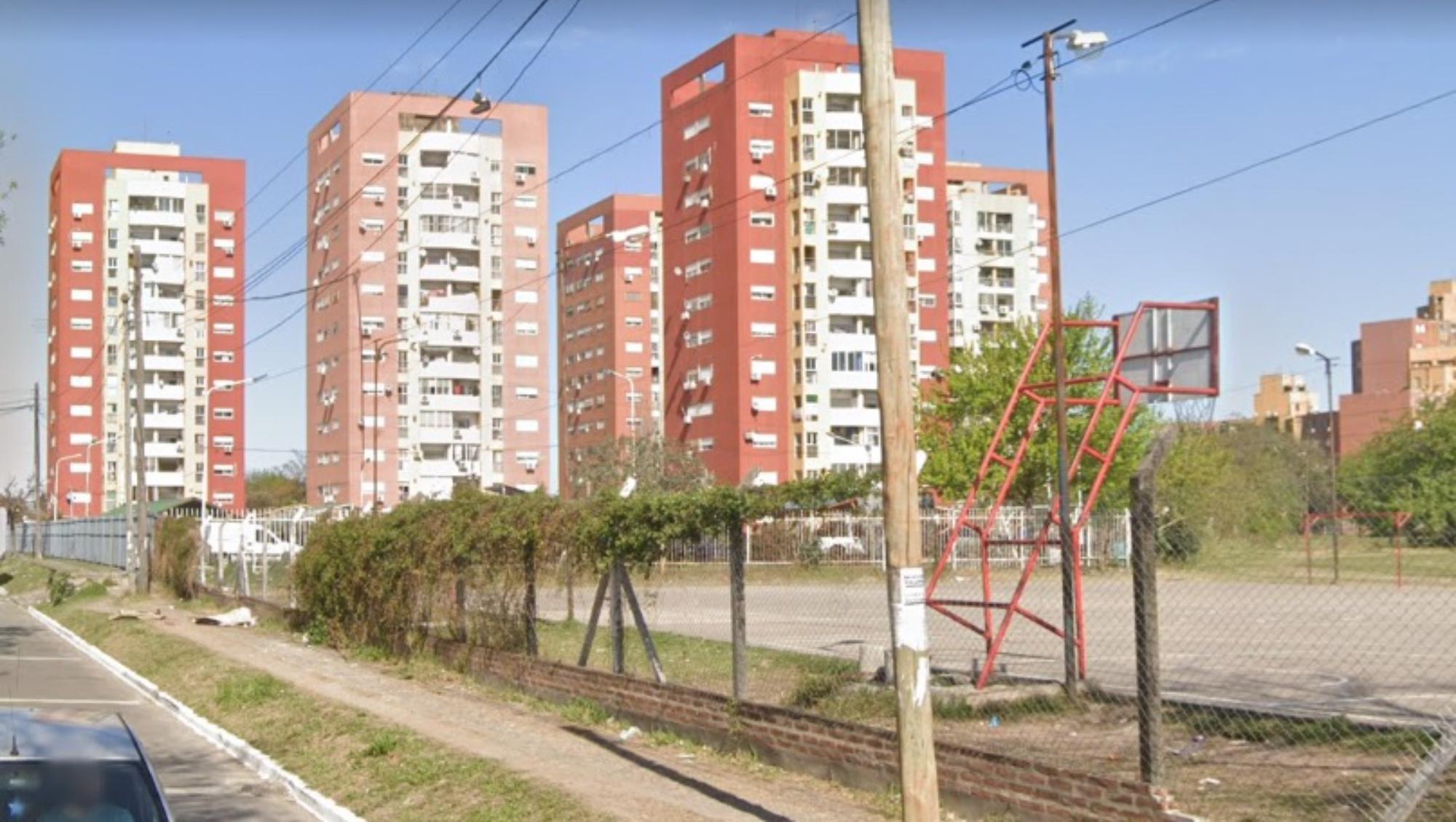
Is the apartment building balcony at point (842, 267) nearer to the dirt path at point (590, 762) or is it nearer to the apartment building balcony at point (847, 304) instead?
the apartment building balcony at point (847, 304)

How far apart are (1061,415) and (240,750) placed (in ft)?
28.3

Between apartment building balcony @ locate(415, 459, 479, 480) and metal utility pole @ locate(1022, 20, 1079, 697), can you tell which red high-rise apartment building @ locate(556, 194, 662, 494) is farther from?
metal utility pole @ locate(1022, 20, 1079, 697)

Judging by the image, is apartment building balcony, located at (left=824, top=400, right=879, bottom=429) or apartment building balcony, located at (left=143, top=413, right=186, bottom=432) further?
apartment building balcony, located at (left=143, top=413, right=186, bottom=432)

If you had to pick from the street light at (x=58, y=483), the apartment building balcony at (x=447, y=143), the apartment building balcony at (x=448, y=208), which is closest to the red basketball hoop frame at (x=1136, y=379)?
the apartment building balcony at (x=447, y=143)

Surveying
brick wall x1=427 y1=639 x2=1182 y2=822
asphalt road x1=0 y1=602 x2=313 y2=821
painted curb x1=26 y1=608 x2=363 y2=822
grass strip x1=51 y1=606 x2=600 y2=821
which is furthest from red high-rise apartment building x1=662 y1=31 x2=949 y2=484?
brick wall x1=427 y1=639 x2=1182 y2=822

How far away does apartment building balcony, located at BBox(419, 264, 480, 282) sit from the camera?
99688 mm

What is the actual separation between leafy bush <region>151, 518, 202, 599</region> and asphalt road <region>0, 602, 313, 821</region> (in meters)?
6.62

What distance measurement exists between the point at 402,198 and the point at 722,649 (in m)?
83.4

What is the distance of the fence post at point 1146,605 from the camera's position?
891cm

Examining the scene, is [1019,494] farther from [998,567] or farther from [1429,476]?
[1429,476]

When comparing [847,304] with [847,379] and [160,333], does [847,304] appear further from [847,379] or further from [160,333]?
[160,333]

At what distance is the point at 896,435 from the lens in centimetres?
830

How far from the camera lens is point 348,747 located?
1470 centimetres

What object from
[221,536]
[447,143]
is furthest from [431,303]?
[221,536]
